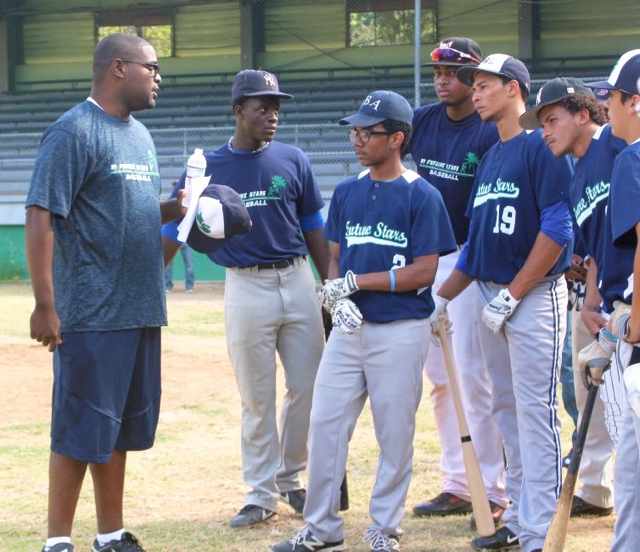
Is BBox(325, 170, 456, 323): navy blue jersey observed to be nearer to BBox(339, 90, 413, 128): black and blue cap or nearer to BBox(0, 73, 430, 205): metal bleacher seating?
BBox(339, 90, 413, 128): black and blue cap

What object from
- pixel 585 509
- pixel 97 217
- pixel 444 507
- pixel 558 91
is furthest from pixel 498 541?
pixel 97 217

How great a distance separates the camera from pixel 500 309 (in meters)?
4.74

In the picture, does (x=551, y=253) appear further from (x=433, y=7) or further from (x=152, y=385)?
(x=433, y=7)

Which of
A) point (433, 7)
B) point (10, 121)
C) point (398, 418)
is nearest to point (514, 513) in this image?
point (398, 418)

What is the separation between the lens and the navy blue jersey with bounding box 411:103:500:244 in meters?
5.42

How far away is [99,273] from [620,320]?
2.22 m

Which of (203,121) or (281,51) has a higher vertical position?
(281,51)

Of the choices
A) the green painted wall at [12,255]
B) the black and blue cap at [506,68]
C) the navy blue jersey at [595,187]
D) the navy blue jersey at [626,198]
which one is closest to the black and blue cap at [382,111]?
the black and blue cap at [506,68]

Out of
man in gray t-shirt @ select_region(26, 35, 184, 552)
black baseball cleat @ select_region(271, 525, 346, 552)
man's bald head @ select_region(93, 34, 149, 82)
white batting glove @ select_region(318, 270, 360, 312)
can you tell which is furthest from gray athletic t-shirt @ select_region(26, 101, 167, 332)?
black baseball cleat @ select_region(271, 525, 346, 552)

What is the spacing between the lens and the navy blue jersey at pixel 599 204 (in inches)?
152

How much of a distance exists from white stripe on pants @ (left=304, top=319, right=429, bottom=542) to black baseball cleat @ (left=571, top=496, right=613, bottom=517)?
45.8 inches

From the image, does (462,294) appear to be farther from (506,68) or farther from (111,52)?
(111,52)

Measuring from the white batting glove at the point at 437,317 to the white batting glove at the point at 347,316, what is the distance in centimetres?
42

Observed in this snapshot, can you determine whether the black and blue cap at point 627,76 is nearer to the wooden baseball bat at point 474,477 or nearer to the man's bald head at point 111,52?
the wooden baseball bat at point 474,477
